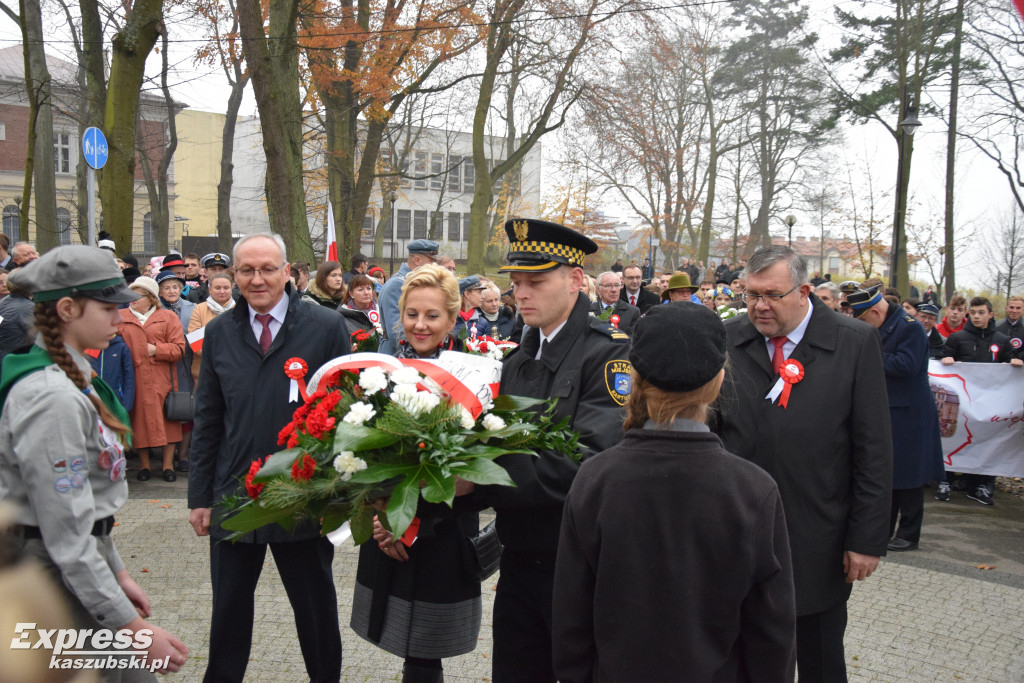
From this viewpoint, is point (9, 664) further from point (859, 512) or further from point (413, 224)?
point (413, 224)

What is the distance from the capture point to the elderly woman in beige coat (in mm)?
8328

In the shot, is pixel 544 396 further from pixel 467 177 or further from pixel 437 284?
pixel 467 177

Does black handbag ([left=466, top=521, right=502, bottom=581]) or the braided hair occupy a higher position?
the braided hair

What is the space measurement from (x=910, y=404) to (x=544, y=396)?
4757mm

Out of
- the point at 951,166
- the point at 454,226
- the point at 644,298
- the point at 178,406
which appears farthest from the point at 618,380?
the point at 454,226

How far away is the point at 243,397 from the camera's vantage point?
3559 mm

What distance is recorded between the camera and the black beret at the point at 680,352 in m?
2.11

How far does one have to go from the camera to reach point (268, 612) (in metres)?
4.95

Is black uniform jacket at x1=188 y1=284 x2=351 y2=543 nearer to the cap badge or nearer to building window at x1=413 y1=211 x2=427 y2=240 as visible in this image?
the cap badge

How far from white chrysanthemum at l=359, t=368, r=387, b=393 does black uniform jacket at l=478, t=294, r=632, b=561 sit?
51 centimetres

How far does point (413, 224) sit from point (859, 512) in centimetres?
5994

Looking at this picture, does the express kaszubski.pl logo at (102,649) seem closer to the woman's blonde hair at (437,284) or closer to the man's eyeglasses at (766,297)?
the woman's blonde hair at (437,284)

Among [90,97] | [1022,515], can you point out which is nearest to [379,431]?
[1022,515]

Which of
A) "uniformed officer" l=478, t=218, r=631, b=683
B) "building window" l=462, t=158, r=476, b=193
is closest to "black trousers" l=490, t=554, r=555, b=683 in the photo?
"uniformed officer" l=478, t=218, r=631, b=683
